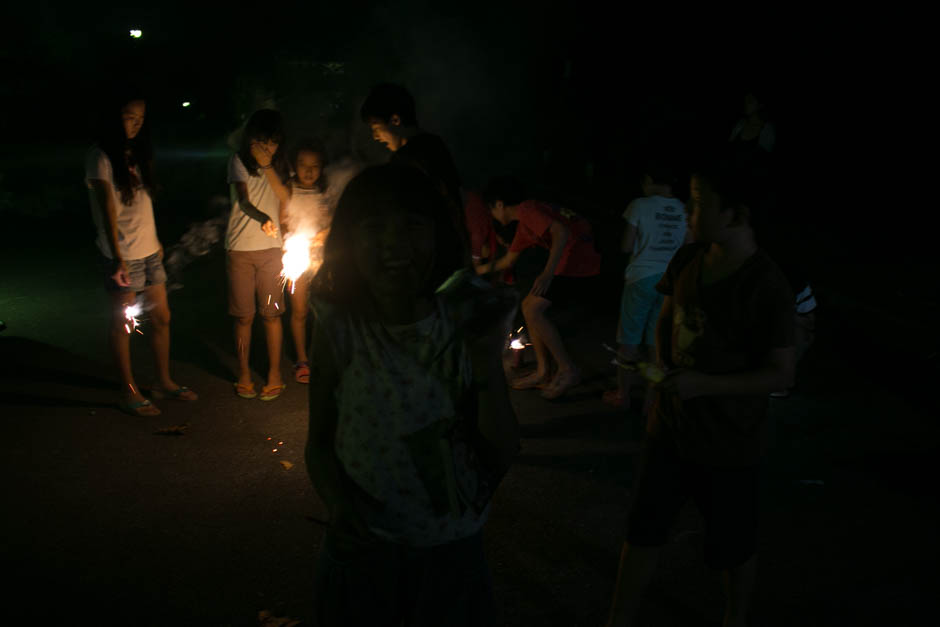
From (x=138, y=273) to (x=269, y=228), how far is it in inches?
37.0

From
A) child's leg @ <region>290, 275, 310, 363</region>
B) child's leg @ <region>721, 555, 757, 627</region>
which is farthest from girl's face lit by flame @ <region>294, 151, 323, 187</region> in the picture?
child's leg @ <region>721, 555, 757, 627</region>

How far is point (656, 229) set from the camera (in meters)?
5.18

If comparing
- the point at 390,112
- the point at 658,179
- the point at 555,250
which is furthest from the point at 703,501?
the point at 390,112

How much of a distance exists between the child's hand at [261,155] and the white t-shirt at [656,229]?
257cm

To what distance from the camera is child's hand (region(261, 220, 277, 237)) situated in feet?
17.8

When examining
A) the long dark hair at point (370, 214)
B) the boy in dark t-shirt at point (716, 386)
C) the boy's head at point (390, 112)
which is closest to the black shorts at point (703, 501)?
the boy in dark t-shirt at point (716, 386)

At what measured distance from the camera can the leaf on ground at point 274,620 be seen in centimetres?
326

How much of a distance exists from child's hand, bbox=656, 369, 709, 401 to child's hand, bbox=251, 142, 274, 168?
378 centimetres

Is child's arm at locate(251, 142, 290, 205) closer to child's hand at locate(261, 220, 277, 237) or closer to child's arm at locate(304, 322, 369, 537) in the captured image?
child's hand at locate(261, 220, 277, 237)

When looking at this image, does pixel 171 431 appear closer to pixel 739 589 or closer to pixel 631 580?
pixel 631 580

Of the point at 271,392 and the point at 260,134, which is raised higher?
the point at 260,134

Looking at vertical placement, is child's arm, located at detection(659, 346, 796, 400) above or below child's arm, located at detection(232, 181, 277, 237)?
below

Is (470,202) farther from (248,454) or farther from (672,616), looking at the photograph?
(672,616)

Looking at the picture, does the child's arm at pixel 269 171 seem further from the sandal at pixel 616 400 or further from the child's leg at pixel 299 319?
the sandal at pixel 616 400
